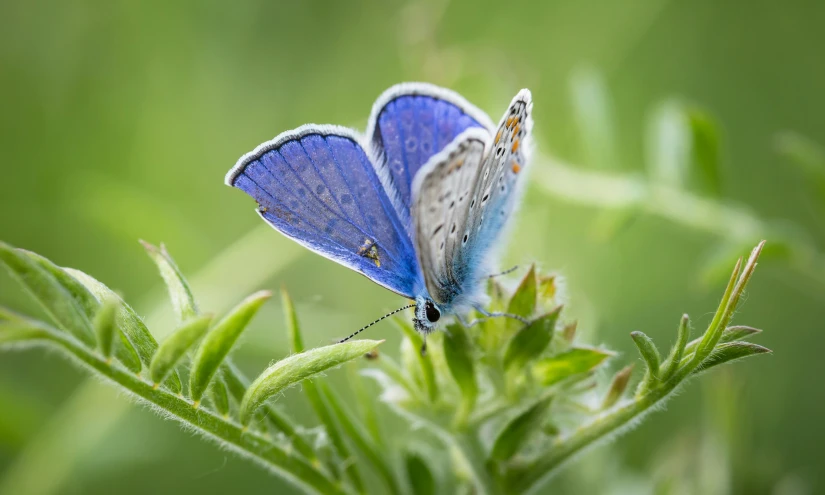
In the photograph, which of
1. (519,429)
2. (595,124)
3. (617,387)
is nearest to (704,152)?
(595,124)

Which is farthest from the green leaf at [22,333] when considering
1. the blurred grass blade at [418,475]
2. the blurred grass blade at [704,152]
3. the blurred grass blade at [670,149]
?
the blurred grass blade at [670,149]

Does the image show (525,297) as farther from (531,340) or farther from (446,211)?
(446,211)

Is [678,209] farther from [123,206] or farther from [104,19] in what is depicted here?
[104,19]

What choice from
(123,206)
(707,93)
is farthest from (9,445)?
(707,93)

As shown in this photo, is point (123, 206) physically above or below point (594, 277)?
above

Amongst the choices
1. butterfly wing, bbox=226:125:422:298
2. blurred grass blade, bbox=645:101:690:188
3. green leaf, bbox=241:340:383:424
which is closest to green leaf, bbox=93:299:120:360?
green leaf, bbox=241:340:383:424

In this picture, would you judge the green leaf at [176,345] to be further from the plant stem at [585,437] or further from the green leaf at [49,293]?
the plant stem at [585,437]

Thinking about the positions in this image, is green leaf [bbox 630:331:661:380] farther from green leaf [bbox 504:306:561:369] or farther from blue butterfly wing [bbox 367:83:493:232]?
blue butterfly wing [bbox 367:83:493:232]
